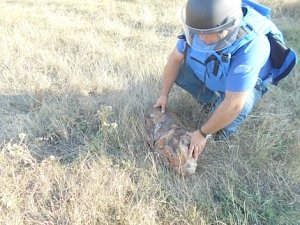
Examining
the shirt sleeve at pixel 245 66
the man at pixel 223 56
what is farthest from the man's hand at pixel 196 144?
the shirt sleeve at pixel 245 66

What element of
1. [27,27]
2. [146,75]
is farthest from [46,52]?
[146,75]

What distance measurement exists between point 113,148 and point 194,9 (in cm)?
113

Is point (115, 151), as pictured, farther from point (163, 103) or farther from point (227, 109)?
point (227, 109)

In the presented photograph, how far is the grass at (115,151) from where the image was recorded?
2.37m

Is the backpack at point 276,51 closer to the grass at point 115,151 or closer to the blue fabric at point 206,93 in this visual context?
the blue fabric at point 206,93

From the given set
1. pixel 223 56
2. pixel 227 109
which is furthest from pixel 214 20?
pixel 227 109

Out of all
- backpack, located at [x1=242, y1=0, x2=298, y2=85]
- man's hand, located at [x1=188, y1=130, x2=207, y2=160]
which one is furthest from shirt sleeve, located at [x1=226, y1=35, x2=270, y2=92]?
man's hand, located at [x1=188, y1=130, x2=207, y2=160]

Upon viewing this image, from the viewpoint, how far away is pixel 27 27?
4.57 meters

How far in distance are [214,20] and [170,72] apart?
0.71 metres

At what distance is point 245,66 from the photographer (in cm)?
230

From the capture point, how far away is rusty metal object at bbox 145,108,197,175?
8.39ft

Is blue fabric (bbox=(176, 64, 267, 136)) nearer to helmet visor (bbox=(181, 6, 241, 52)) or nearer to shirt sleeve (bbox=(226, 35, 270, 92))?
shirt sleeve (bbox=(226, 35, 270, 92))

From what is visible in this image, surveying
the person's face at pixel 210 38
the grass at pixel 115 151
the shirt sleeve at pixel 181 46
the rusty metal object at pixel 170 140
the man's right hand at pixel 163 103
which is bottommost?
the grass at pixel 115 151

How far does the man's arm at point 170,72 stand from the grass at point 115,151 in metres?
0.23
